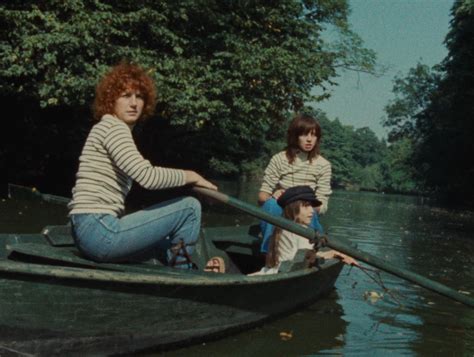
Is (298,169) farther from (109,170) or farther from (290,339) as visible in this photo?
(109,170)

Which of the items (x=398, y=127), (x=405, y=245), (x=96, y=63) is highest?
(x=398, y=127)

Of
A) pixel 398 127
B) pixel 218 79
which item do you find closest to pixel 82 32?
pixel 218 79

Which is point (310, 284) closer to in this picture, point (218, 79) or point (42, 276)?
point (42, 276)

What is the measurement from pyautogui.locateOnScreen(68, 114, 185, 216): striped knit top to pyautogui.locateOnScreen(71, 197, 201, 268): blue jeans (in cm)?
8

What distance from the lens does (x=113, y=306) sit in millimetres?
4270

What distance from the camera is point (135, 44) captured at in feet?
53.6

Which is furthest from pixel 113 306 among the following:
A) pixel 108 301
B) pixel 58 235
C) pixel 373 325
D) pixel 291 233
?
pixel 373 325

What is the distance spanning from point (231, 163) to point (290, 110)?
86.8ft

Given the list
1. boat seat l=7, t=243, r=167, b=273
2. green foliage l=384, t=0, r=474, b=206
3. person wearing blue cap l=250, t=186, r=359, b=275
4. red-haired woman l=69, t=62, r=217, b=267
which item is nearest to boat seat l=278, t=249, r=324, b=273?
person wearing blue cap l=250, t=186, r=359, b=275

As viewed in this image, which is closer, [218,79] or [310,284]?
[310,284]

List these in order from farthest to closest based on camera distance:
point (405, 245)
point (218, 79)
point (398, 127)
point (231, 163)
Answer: point (398, 127) < point (231, 163) < point (218, 79) < point (405, 245)

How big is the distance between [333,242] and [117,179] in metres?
1.82

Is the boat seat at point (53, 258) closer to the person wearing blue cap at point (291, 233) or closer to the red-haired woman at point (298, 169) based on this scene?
the person wearing blue cap at point (291, 233)

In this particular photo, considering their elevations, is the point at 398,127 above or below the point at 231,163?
above
